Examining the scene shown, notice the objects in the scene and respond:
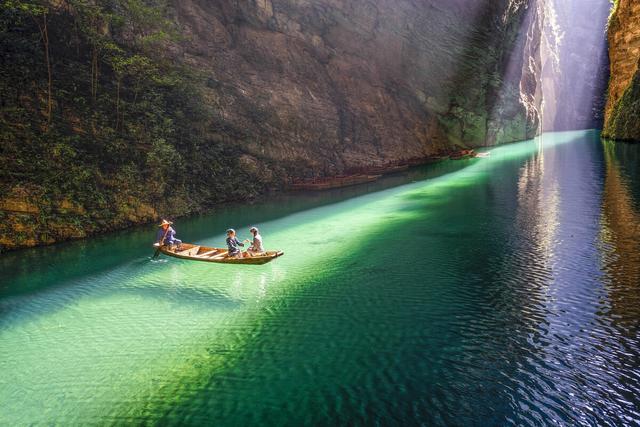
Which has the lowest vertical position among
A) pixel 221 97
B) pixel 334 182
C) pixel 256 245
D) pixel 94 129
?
pixel 256 245

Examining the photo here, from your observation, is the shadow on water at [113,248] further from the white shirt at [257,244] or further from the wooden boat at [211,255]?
the white shirt at [257,244]

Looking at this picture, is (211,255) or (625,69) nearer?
(211,255)

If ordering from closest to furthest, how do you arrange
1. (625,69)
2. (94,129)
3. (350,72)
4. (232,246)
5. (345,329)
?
(345,329) < (232,246) < (94,129) < (350,72) < (625,69)

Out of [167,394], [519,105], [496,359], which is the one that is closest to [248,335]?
[167,394]

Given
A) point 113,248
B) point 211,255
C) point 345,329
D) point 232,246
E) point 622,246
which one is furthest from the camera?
point 113,248

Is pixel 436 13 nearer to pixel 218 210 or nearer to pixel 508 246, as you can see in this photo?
pixel 218 210

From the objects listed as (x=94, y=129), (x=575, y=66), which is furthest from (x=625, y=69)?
(x=575, y=66)

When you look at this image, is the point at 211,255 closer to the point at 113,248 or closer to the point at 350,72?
the point at 113,248
